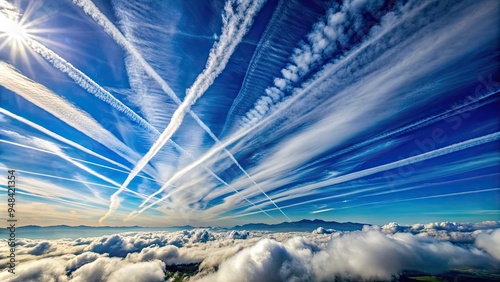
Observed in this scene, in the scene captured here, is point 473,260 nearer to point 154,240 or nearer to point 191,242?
point 191,242

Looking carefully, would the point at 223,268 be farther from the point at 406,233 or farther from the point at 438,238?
the point at 438,238

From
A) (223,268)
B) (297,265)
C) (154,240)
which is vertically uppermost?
(154,240)

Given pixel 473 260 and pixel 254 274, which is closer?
pixel 254 274

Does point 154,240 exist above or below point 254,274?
above

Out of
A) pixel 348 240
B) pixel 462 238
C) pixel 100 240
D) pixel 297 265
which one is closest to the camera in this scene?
pixel 100 240

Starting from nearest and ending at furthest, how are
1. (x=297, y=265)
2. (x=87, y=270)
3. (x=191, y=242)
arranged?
(x=87, y=270) → (x=297, y=265) → (x=191, y=242)

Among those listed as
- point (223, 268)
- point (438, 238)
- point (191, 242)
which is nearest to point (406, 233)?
point (438, 238)

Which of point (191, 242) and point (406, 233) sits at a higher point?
point (406, 233)

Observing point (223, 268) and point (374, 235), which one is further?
point (223, 268)

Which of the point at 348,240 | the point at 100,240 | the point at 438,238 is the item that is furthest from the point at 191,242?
the point at 438,238
